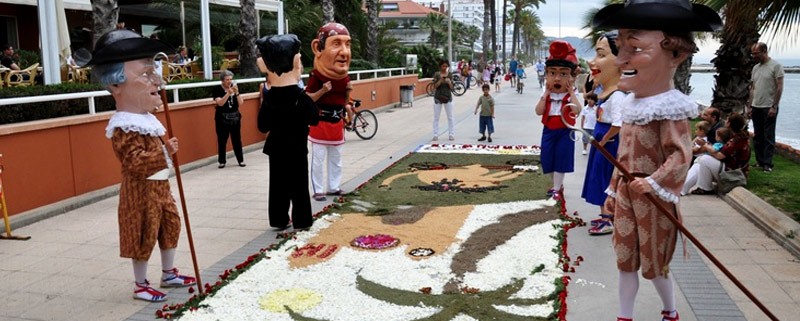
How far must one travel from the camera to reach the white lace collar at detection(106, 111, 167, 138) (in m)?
4.95

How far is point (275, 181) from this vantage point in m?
6.92

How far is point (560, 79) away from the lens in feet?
24.2

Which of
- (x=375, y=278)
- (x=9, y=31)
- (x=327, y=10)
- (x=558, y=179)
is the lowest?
(x=375, y=278)

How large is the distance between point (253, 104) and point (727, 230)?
349 inches

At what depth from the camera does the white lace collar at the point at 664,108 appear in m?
4.04

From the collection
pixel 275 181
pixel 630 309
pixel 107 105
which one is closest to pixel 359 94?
pixel 107 105

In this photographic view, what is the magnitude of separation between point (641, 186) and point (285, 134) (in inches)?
155

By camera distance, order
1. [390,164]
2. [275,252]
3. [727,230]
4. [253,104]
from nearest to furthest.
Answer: [275,252] → [727,230] → [390,164] → [253,104]

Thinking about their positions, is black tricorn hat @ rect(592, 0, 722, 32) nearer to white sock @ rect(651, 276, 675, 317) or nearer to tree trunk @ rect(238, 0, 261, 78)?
white sock @ rect(651, 276, 675, 317)

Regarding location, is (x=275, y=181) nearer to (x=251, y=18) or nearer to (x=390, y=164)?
(x=390, y=164)

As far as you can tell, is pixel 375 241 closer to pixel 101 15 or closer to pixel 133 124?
pixel 133 124

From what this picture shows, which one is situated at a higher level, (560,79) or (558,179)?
(560,79)

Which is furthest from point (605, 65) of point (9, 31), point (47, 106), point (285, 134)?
point (9, 31)

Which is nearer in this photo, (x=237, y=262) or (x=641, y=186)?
(x=641, y=186)
